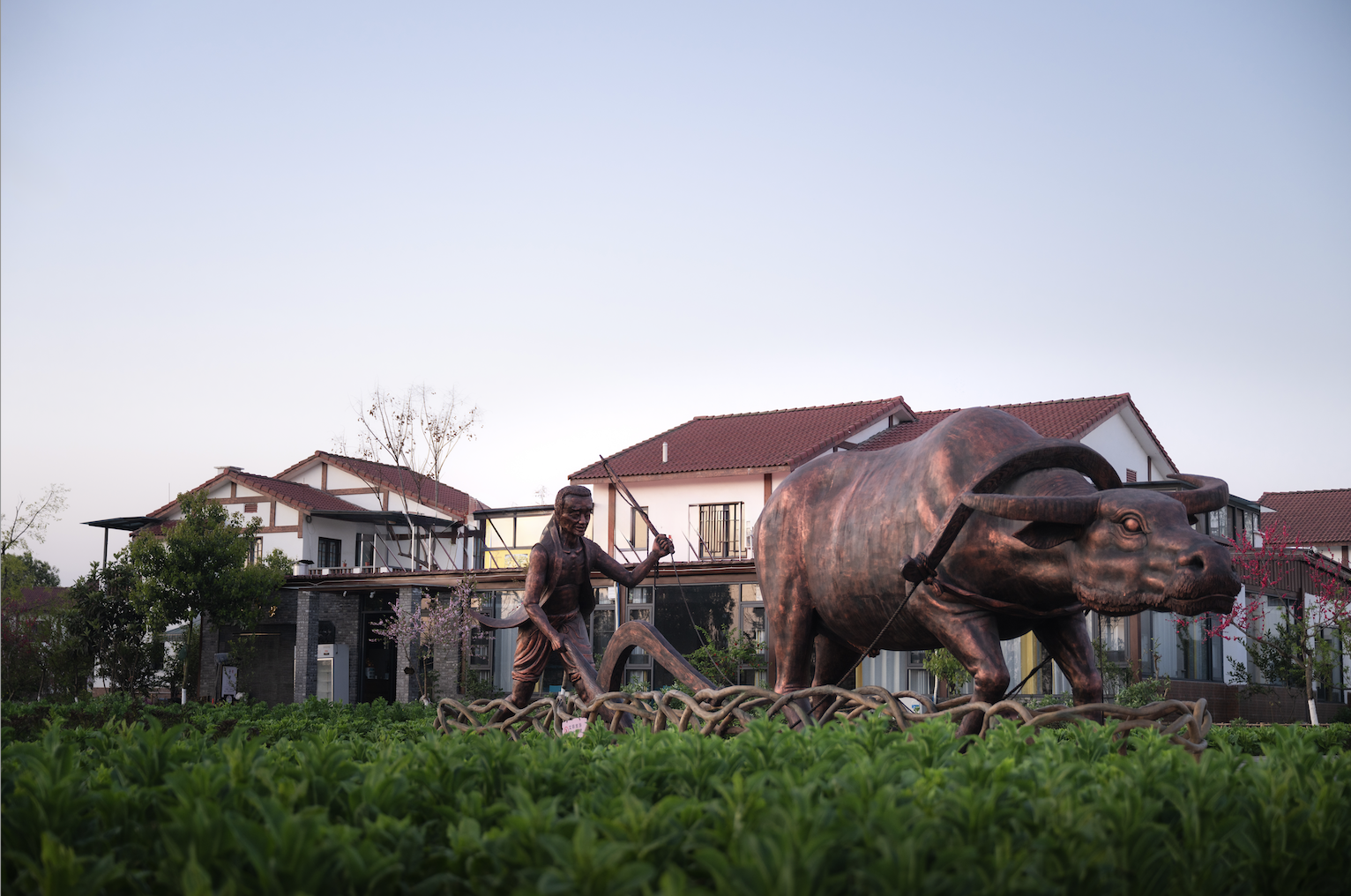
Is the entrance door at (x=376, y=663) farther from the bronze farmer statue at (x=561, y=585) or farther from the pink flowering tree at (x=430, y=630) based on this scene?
the bronze farmer statue at (x=561, y=585)

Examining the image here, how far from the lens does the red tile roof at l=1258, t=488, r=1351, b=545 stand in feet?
156

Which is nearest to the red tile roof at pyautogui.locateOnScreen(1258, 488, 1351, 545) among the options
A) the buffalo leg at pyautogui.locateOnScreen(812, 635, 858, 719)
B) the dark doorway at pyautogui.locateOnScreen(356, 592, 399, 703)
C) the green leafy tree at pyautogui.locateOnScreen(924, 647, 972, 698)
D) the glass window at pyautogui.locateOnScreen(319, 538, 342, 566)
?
the green leafy tree at pyautogui.locateOnScreen(924, 647, 972, 698)

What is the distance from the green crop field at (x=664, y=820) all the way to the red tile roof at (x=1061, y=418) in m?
26.8

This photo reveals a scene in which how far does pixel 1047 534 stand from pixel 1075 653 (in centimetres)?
81

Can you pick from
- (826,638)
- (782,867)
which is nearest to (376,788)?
(782,867)

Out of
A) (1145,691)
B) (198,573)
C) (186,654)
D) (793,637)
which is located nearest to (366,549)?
(186,654)

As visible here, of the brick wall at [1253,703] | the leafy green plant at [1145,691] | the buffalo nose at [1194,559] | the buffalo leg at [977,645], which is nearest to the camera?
the buffalo nose at [1194,559]

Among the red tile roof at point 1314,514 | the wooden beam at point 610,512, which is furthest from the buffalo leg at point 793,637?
the red tile roof at point 1314,514

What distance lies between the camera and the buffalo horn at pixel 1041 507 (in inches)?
199

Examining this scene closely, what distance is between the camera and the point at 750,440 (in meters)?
35.5

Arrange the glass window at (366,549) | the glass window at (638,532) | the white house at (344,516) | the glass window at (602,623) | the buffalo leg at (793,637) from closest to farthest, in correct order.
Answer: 1. the buffalo leg at (793,637)
2. the glass window at (602,623)
3. the glass window at (638,532)
4. the white house at (344,516)
5. the glass window at (366,549)

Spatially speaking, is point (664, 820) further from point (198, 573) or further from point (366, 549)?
point (366, 549)

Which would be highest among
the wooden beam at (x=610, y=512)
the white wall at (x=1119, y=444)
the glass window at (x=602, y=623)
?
the white wall at (x=1119, y=444)

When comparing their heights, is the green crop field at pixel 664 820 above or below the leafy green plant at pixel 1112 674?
above
